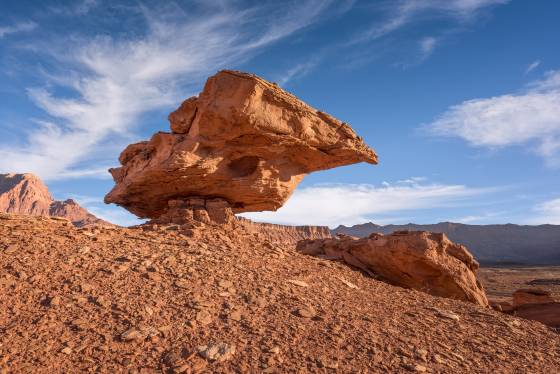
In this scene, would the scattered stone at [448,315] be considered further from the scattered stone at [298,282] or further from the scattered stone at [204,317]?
the scattered stone at [204,317]

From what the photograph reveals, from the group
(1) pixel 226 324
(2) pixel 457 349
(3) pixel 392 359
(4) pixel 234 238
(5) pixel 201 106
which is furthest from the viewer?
(5) pixel 201 106

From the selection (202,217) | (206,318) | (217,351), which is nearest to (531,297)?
(202,217)

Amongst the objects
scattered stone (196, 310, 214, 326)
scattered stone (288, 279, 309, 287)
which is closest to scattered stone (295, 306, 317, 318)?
scattered stone (288, 279, 309, 287)

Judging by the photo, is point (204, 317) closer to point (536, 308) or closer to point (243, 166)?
point (243, 166)

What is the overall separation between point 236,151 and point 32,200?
131948 millimetres

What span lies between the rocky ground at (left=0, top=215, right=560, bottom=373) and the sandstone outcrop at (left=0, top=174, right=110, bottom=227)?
115 meters

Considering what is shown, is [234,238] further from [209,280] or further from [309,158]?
[309,158]

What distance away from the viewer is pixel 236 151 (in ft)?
43.3

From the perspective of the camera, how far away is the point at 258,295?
6.87 meters

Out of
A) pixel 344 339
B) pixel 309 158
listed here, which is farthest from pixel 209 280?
pixel 309 158

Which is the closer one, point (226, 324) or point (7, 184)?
point (226, 324)

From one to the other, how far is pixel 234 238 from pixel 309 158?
17.9ft

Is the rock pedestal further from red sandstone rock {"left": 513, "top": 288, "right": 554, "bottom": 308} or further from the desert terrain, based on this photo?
red sandstone rock {"left": 513, "top": 288, "right": 554, "bottom": 308}

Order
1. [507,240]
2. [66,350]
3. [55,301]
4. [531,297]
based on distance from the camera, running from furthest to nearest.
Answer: [507,240], [531,297], [55,301], [66,350]
